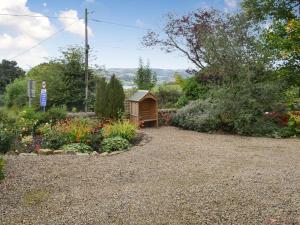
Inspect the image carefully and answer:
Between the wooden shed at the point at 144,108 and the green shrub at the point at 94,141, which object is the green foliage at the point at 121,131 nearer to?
the green shrub at the point at 94,141

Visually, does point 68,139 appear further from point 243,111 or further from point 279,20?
point 279,20

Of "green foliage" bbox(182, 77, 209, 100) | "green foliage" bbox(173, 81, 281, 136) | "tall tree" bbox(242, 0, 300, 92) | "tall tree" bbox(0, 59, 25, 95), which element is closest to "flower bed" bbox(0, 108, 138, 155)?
"green foliage" bbox(173, 81, 281, 136)

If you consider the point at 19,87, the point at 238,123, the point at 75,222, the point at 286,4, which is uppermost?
the point at 286,4

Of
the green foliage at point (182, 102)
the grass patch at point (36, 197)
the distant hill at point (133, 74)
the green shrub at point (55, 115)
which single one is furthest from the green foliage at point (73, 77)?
the grass patch at point (36, 197)

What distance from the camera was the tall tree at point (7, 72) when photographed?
29.4 m

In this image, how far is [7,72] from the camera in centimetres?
2967

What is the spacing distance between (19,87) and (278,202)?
1632 cm

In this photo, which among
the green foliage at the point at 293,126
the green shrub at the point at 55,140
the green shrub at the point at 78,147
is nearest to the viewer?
the green shrub at the point at 78,147

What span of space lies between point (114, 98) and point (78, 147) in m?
3.74

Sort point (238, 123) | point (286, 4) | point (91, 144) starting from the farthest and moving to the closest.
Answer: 1. point (238, 123)
2. point (286, 4)
3. point (91, 144)

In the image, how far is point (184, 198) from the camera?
448 centimetres

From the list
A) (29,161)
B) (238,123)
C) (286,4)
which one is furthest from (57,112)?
(286,4)

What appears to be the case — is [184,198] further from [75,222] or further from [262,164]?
[262,164]

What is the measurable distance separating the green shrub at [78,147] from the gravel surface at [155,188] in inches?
28.3
